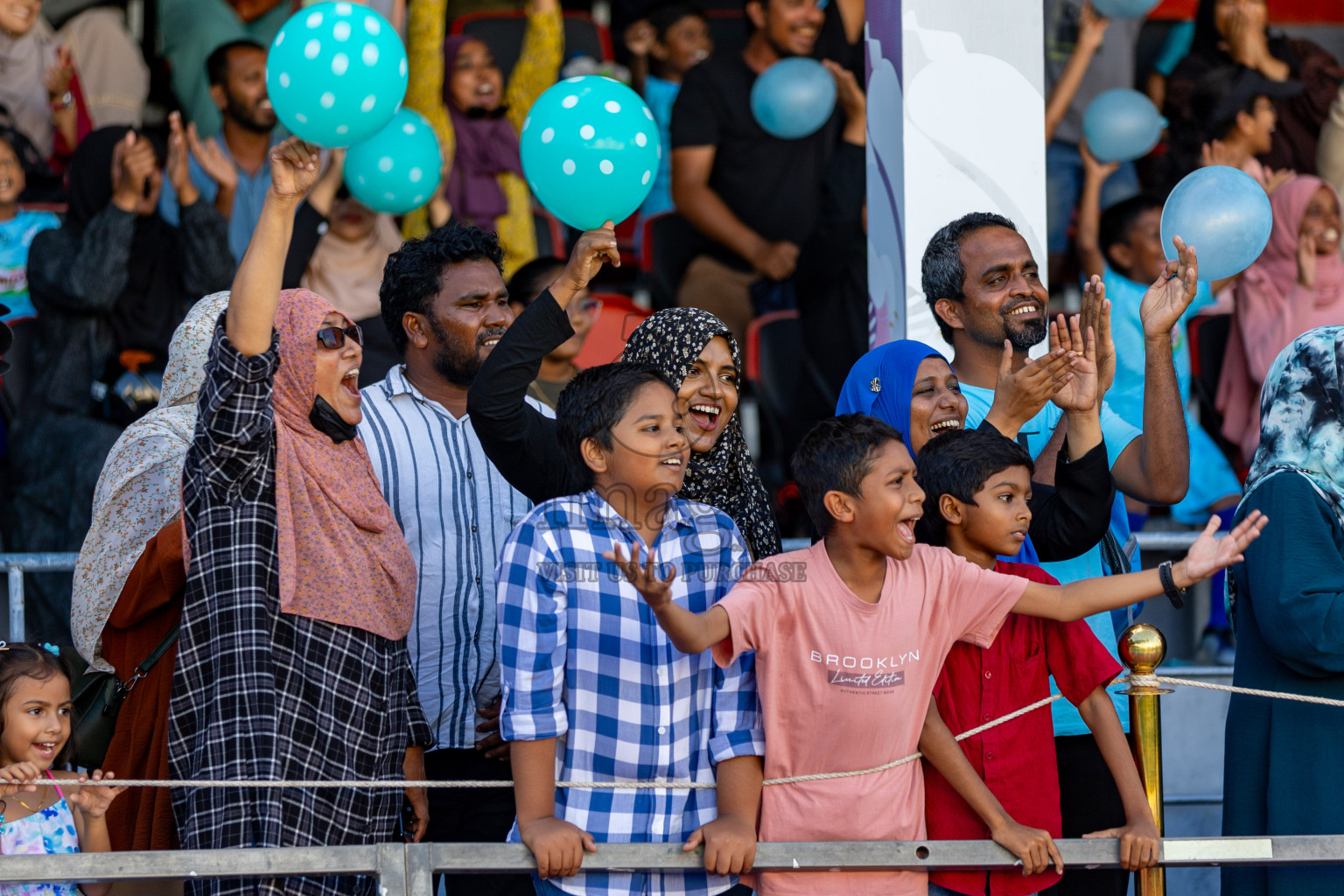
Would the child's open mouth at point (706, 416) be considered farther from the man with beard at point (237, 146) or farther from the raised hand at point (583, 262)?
the man with beard at point (237, 146)

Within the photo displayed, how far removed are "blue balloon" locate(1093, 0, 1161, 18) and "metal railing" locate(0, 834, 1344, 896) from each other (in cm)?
435

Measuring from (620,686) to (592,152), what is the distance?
4.01ft

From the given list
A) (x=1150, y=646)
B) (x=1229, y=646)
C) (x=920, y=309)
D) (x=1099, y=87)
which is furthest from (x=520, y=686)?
(x=1099, y=87)

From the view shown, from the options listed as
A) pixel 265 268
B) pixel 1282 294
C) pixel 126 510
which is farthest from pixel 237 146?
pixel 1282 294

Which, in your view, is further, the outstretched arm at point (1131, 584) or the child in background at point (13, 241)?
the child in background at point (13, 241)

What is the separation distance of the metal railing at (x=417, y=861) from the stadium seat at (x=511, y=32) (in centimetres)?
517

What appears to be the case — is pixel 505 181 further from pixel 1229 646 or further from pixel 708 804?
pixel 708 804

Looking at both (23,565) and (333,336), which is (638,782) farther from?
(23,565)

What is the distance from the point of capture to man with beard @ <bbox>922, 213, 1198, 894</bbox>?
3012mm

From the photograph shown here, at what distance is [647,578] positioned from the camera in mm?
2309

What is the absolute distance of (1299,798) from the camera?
2.96m

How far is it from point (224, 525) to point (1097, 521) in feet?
5.91

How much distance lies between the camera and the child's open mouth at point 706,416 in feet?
10.2

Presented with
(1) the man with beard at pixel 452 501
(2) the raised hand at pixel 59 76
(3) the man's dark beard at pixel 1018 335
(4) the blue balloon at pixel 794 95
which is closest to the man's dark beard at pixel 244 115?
(2) the raised hand at pixel 59 76
